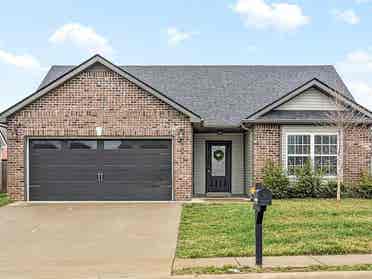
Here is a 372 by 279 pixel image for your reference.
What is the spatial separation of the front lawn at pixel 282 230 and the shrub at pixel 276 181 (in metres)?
2.21

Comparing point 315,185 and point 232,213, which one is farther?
point 315,185

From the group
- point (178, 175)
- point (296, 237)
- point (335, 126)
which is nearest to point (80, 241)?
point (296, 237)

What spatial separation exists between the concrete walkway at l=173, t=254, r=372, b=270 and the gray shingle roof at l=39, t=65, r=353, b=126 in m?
11.9

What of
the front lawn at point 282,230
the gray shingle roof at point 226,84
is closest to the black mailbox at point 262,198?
the front lawn at point 282,230

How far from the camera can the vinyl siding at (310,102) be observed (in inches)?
758

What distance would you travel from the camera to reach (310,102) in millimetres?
19281

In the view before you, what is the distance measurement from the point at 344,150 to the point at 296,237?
9658 mm

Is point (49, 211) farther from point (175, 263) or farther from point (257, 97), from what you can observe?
point (257, 97)

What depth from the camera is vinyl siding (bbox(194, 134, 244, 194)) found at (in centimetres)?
2153

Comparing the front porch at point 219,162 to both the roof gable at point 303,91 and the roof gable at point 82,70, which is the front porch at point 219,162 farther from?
the roof gable at point 82,70

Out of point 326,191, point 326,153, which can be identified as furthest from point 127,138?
point 326,191

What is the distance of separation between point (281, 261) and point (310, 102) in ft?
39.3

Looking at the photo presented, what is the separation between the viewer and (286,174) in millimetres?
18797

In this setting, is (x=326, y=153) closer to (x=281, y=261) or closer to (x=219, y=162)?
(x=219, y=162)
